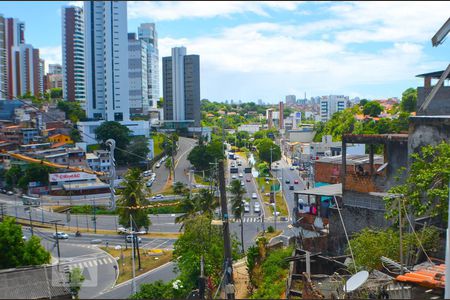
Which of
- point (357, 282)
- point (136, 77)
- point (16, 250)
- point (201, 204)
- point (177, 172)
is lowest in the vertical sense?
point (177, 172)

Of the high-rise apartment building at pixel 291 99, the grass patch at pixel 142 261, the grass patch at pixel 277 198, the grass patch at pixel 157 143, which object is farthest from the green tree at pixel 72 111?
the high-rise apartment building at pixel 291 99

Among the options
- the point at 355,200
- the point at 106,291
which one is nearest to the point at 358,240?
the point at 355,200

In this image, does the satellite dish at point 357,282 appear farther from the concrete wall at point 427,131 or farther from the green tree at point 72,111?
the green tree at point 72,111

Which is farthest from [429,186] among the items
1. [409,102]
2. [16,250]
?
[409,102]

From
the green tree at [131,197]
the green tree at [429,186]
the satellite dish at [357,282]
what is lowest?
the green tree at [131,197]

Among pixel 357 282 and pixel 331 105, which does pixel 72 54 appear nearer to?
pixel 331 105

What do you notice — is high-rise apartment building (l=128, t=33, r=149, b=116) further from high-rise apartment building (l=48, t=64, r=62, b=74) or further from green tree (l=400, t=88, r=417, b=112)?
green tree (l=400, t=88, r=417, b=112)
